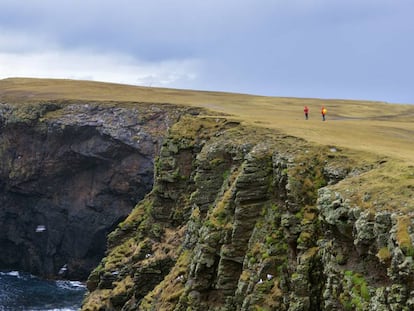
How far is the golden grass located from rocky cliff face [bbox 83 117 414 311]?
369 centimetres

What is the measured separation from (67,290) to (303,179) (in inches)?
2436

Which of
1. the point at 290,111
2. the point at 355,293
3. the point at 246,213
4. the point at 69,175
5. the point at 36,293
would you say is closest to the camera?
the point at 355,293

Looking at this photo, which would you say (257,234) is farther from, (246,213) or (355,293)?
(355,293)

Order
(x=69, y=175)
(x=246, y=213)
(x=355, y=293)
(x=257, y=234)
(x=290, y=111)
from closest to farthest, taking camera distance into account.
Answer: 1. (x=355, y=293)
2. (x=257, y=234)
3. (x=246, y=213)
4. (x=290, y=111)
5. (x=69, y=175)

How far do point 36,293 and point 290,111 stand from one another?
44.2 meters

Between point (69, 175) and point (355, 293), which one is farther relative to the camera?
point (69, 175)

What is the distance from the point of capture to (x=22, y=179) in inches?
3698

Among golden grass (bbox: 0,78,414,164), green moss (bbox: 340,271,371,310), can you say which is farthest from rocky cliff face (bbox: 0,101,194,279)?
green moss (bbox: 340,271,371,310)

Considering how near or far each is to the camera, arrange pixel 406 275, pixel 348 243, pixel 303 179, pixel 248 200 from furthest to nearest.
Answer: pixel 248 200 → pixel 303 179 → pixel 348 243 → pixel 406 275

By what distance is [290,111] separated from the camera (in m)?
80.7

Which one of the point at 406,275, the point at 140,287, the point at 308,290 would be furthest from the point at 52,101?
the point at 406,275

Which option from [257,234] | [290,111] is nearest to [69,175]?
[290,111]

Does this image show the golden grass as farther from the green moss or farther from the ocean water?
the ocean water

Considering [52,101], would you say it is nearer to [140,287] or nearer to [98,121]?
[98,121]
